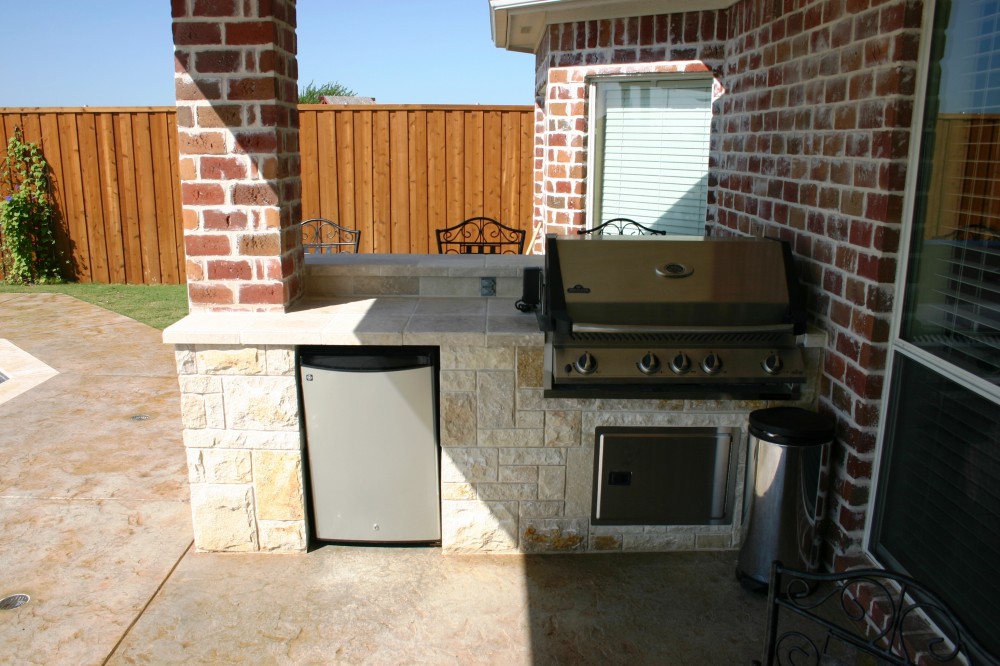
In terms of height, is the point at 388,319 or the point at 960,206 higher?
the point at 960,206

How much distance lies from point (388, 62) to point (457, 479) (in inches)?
1120

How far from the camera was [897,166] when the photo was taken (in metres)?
2.66

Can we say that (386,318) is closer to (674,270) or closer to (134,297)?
(674,270)

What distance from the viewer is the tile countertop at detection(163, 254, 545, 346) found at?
3.22 meters

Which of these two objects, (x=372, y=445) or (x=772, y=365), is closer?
(x=772, y=365)

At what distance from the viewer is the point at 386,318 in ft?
11.4

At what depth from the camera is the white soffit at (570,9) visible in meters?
4.63

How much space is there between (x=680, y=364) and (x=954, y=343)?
3.02 ft

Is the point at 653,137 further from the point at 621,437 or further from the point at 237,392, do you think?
the point at 237,392

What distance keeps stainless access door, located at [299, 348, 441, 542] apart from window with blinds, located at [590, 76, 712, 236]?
2.52 meters

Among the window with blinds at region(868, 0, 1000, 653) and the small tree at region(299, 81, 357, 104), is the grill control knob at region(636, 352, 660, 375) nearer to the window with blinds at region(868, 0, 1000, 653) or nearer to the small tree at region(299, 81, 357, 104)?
the window with blinds at region(868, 0, 1000, 653)

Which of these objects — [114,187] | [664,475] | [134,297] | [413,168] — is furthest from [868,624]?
[114,187]

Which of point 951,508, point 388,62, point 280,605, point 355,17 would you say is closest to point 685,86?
point 951,508

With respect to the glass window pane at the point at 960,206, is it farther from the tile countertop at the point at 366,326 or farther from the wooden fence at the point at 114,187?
the wooden fence at the point at 114,187
